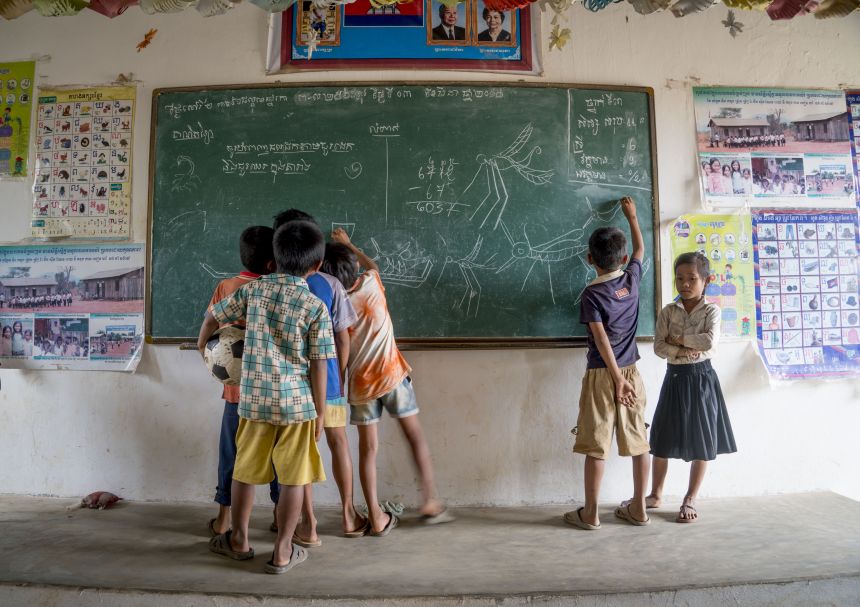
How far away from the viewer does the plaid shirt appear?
205cm

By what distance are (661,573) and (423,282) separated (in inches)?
71.1

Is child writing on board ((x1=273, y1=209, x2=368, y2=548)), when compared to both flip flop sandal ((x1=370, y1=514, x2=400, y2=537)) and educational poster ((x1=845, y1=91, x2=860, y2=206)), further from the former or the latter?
educational poster ((x1=845, y1=91, x2=860, y2=206))

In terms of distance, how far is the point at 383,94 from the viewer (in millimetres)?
3084

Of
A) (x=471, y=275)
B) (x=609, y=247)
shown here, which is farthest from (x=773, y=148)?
(x=471, y=275)

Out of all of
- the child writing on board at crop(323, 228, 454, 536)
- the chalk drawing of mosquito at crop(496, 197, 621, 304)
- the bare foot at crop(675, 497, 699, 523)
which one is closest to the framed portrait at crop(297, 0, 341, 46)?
the child writing on board at crop(323, 228, 454, 536)

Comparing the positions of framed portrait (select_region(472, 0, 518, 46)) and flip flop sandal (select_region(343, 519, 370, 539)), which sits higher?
framed portrait (select_region(472, 0, 518, 46))

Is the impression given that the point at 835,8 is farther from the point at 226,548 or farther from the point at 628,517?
the point at 226,548

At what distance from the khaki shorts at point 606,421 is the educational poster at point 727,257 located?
35.4 inches

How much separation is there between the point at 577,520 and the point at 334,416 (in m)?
1.37

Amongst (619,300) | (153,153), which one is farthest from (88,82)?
(619,300)

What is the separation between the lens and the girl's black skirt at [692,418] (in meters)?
2.71

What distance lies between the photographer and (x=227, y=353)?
86.4 inches

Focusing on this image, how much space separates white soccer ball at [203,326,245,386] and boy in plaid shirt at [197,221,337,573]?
92 mm

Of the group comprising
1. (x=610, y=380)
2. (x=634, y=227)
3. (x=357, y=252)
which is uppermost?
(x=634, y=227)
